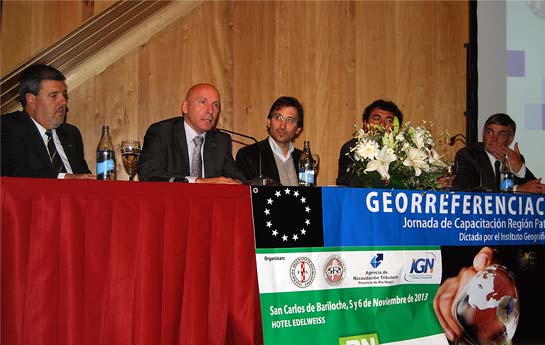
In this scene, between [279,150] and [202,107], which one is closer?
[202,107]

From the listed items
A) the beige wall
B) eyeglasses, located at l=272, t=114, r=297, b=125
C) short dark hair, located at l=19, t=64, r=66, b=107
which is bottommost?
eyeglasses, located at l=272, t=114, r=297, b=125

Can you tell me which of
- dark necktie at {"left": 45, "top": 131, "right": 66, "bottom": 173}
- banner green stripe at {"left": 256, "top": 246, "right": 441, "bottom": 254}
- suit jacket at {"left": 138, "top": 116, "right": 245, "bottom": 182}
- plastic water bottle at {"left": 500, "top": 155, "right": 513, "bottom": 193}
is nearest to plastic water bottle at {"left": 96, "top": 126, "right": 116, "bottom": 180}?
suit jacket at {"left": 138, "top": 116, "right": 245, "bottom": 182}

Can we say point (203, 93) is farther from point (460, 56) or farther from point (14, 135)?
point (460, 56)

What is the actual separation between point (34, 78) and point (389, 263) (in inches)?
77.6

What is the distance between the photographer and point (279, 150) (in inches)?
151

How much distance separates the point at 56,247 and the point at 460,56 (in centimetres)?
402

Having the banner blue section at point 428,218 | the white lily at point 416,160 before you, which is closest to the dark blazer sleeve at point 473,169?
the banner blue section at point 428,218

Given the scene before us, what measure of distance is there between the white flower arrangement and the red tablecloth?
2.09 feet

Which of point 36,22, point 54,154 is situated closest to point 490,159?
point 54,154

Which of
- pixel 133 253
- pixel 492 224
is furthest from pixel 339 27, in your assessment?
pixel 133 253

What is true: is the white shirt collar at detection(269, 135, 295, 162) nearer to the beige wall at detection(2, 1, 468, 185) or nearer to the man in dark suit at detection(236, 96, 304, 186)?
the man in dark suit at detection(236, 96, 304, 186)

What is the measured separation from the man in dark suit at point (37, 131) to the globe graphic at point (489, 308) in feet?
6.44

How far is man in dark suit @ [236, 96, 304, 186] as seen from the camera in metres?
3.72

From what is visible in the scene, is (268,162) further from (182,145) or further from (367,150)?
(367,150)
